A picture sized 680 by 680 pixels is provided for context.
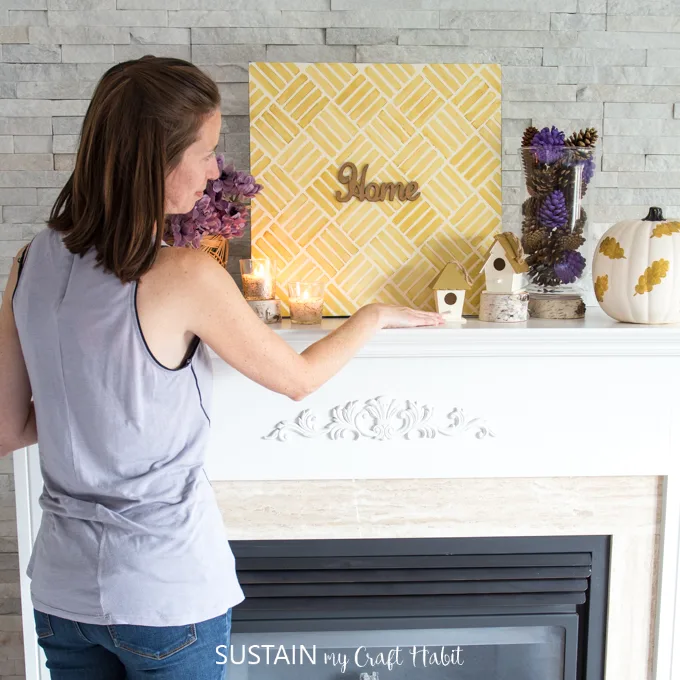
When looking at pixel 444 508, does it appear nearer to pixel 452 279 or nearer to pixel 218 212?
pixel 452 279

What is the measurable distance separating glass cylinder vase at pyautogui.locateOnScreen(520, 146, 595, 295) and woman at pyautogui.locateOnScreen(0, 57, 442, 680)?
64 centimetres

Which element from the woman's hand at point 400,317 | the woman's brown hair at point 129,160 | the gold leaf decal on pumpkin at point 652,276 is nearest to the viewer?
the woman's brown hair at point 129,160

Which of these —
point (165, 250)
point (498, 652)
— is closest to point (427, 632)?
point (498, 652)

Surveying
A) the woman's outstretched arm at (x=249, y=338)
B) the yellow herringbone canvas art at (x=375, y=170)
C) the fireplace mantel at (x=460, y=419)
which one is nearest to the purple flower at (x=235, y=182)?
the yellow herringbone canvas art at (x=375, y=170)

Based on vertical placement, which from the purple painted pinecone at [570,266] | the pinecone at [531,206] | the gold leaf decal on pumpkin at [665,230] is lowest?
the purple painted pinecone at [570,266]

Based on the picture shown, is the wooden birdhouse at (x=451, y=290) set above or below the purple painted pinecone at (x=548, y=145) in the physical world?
below

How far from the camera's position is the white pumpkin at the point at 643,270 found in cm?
129

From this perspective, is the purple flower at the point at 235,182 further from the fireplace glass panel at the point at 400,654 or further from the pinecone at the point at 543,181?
the fireplace glass panel at the point at 400,654

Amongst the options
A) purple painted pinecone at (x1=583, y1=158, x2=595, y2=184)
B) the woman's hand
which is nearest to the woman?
the woman's hand

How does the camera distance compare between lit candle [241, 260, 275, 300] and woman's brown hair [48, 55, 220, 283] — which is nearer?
woman's brown hair [48, 55, 220, 283]

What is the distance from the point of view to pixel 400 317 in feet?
3.99

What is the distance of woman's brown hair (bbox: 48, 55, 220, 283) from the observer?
33.9 inches

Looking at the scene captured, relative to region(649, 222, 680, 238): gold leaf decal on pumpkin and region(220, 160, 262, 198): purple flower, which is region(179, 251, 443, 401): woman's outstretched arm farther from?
region(649, 222, 680, 238): gold leaf decal on pumpkin

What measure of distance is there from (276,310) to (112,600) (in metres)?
0.65
